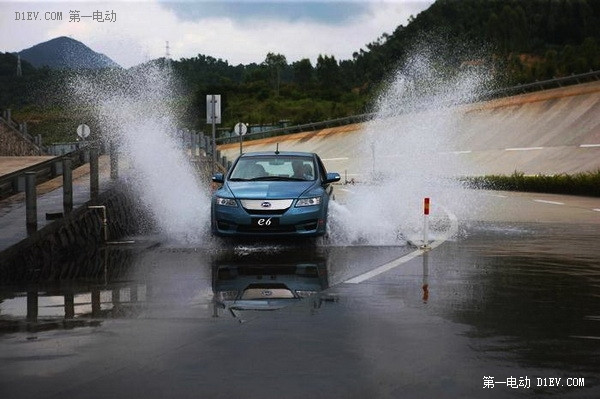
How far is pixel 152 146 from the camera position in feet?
82.2

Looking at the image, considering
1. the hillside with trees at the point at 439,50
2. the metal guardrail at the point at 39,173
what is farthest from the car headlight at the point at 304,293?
the hillside with trees at the point at 439,50

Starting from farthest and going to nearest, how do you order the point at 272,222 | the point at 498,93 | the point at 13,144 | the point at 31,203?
1. the point at 498,93
2. the point at 13,144
3. the point at 272,222
4. the point at 31,203

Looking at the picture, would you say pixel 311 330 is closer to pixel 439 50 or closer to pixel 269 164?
pixel 269 164

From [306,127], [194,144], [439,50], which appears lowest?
[194,144]

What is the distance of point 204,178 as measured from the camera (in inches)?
Answer: 1183

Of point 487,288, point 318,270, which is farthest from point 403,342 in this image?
point 318,270

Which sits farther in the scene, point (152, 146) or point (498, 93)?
point (498, 93)

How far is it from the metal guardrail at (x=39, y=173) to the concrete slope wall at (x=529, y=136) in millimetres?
37563

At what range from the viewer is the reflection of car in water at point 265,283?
9898 mm

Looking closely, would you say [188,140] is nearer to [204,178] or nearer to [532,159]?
[204,178]

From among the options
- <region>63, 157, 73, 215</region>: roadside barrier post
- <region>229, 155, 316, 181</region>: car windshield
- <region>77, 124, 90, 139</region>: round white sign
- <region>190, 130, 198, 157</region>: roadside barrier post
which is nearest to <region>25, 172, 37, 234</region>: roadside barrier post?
<region>63, 157, 73, 215</region>: roadside barrier post

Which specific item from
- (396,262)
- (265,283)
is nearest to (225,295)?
(265,283)

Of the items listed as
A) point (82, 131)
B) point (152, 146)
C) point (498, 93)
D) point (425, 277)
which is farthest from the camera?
point (498, 93)

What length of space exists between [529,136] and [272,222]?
52330mm
